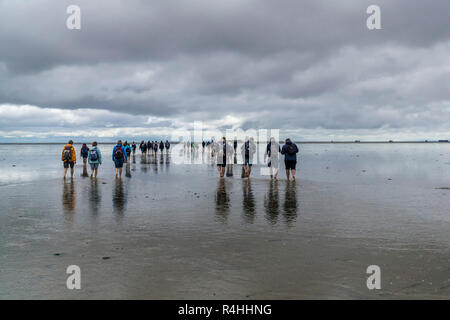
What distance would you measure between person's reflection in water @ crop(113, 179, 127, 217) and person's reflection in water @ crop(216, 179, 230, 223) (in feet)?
10.5

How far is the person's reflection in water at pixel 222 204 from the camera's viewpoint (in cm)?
1076

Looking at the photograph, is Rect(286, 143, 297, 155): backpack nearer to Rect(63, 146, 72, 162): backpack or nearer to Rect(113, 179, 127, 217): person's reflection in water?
Rect(113, 179, 127, 217): person's reflection in water

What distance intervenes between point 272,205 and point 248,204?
91 centimetres

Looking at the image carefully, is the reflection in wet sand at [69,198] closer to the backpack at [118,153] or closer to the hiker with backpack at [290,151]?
the backpack at [118,153]

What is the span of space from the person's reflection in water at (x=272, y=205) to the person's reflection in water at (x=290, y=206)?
0.99 feet

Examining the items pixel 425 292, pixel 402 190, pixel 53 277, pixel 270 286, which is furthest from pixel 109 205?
pixel 402 190

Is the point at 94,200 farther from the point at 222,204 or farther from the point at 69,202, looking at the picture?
the point at 222,204

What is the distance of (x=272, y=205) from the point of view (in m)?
12.8

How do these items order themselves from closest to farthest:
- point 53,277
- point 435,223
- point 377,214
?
point 53,277 → point 435,223 → point 377,214

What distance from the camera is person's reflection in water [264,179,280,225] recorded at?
10508 millimetres

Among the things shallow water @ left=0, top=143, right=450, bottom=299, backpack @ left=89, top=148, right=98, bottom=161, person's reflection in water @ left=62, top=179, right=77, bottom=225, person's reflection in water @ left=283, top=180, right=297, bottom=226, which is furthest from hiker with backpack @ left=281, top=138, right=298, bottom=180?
backpack @ left=89, top=148, right=98, bottom=161

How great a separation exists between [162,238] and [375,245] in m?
4.89

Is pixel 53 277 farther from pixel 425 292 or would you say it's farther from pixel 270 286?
pixel 425 292
